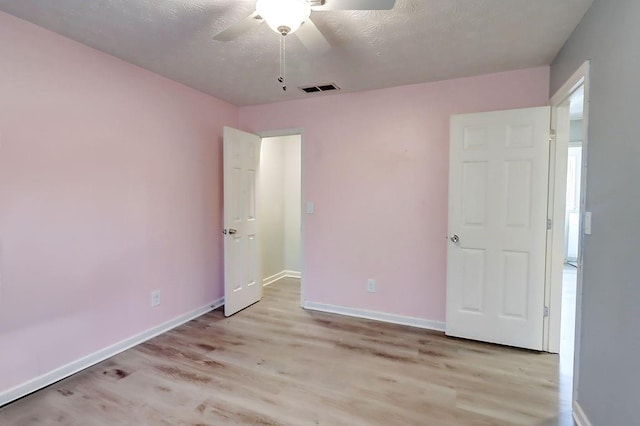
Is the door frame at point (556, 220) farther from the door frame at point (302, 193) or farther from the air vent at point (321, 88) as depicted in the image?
the door frame at point (302, 193)

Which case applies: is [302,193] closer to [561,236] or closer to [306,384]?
[306,384]

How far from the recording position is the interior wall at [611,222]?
1.36 m

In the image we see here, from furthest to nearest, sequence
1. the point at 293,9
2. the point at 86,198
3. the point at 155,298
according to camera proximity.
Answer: the point at 155,298
the point at 86,198
the point at 293,9

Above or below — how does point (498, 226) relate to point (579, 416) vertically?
above

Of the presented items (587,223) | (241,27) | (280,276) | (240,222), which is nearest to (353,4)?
(241,27)

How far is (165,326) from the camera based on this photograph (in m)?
3.01

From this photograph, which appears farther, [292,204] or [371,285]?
[292,204]

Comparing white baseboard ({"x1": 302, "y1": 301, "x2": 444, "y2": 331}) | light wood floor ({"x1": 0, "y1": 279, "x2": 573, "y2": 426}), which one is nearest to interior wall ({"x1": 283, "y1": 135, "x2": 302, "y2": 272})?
white baseboard ({"x1": 302, "y1": 301, "x2": 444, "y2": 331})

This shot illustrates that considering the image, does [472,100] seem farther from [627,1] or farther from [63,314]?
[63,314]

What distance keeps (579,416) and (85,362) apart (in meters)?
3.17

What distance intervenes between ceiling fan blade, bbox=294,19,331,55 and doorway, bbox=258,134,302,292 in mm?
2782

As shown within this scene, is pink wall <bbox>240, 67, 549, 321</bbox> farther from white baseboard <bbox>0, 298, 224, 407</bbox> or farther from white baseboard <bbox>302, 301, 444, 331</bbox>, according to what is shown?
white baseboard <bbox>0, 298, 224, 407</bbox>

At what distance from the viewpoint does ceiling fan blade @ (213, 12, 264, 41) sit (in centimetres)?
155

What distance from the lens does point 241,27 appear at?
5.31 ft
